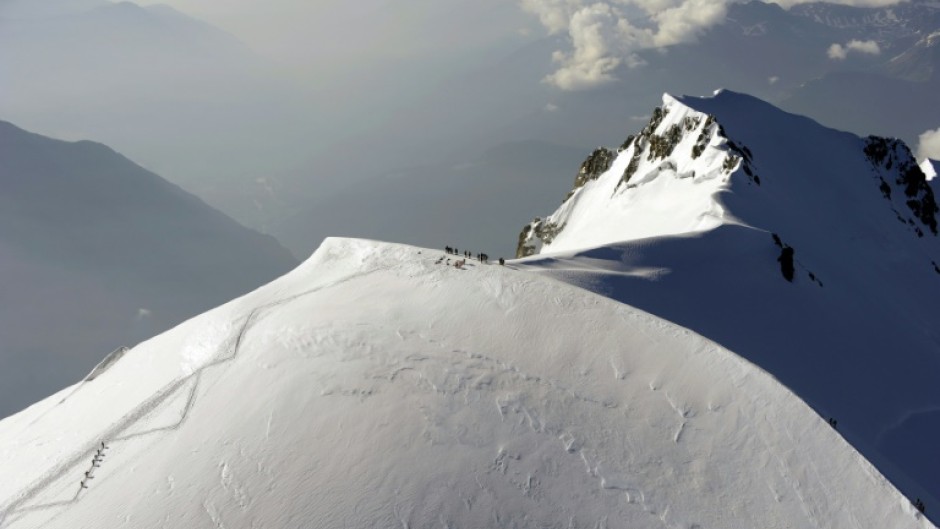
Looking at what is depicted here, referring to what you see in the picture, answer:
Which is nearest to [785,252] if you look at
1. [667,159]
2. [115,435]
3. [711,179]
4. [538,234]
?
[711,179]

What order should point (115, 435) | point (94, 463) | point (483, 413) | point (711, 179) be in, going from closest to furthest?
point (483, 413) → point (94, 463) → point (115, 435) → point (711, 179)

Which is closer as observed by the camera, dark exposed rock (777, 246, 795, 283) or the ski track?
the ski track

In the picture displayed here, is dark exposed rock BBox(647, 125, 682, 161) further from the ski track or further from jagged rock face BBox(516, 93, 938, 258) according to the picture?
the ski track

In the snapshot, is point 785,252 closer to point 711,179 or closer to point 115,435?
point 711,179

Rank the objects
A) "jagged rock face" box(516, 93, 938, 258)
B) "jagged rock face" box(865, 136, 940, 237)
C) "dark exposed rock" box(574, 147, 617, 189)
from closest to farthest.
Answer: "jagged rock face" box(516, 93, 938, 258) < "jagged rock face" box(865, 136, 940, 237) < "dark exposed rock" box(574, 147, 617, 189)

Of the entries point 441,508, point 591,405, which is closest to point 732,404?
point 591,405

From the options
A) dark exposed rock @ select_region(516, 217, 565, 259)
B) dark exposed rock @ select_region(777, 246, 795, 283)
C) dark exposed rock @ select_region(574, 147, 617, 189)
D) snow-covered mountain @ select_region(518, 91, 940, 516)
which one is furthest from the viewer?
dark exposed rock @ select_region(574, 147, 617, 189)

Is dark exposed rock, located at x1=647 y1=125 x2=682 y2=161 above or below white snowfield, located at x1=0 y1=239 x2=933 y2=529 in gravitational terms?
below

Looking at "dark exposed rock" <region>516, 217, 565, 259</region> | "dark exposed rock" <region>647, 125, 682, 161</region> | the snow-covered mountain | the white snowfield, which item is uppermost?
the white snowfield

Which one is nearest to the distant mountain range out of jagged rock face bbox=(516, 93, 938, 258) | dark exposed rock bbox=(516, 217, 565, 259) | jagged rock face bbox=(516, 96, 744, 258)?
jagged rock face bbox=(516, 93, 938, 258)
